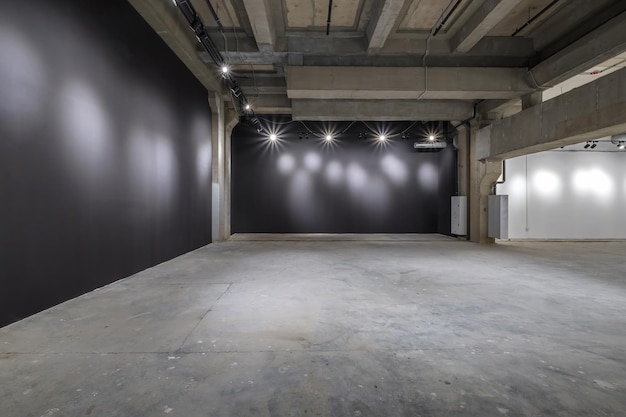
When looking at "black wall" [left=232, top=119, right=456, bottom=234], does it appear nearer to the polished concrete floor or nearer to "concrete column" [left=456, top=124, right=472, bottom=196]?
"concrete column" [left=456, top=124, right=472, bottom=196]

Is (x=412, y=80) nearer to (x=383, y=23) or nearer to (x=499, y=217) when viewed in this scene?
(x=383, y=23)

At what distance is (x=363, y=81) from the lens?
639 cm

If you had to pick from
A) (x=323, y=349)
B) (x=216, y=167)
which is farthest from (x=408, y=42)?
(x=323, y=349)

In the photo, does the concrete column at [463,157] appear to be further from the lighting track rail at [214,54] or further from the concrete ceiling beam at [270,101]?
the lighting track rail at [214,54]

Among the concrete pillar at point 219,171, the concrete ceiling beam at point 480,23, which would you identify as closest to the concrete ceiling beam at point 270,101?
the concrete pillar at point 219,171

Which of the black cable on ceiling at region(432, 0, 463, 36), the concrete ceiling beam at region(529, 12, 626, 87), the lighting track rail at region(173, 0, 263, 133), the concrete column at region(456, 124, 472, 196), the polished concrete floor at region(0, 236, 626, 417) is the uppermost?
the black cable on ceiling at region(432, 0, 463, 36)

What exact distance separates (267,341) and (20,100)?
3099mm

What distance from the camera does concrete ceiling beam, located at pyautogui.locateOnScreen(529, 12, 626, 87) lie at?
4.64m

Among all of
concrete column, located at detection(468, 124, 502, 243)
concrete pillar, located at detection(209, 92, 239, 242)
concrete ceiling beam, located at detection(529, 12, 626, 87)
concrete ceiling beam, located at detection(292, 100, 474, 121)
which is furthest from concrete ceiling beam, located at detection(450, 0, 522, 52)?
concrete pillar, located at detection(209, 92, 239, 242)

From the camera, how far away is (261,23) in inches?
197

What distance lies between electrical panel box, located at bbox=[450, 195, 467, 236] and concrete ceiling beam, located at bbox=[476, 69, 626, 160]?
1.85 m

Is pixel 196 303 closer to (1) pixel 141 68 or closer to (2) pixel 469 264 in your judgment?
(1) pixel 141 68

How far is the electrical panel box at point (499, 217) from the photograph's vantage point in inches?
318

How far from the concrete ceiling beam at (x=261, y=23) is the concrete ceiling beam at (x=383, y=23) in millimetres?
1768
